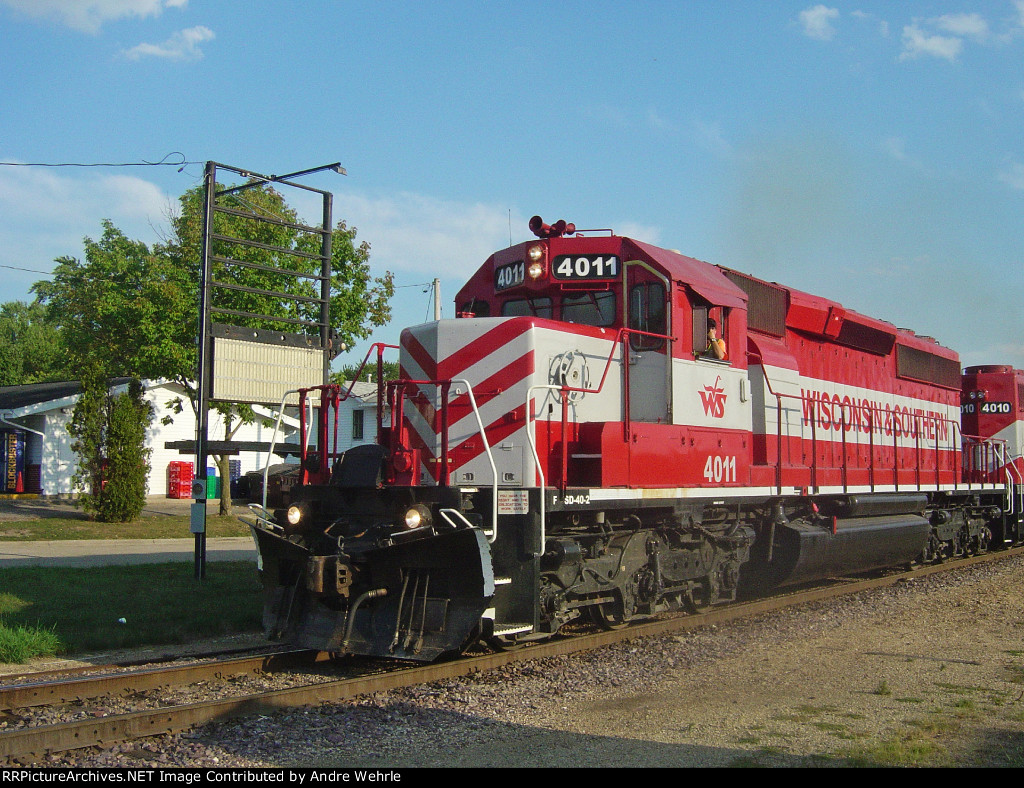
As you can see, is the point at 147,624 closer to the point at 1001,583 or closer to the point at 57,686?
the point at 57,686

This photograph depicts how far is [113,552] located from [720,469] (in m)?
11.8

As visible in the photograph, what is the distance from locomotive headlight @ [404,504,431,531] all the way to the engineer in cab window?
139 inches

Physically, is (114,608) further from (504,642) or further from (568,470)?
(568,470)

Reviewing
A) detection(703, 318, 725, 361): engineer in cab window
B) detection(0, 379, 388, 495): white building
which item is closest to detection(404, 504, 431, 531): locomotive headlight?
detection(703, 318, 725, 361): engineer in cab window

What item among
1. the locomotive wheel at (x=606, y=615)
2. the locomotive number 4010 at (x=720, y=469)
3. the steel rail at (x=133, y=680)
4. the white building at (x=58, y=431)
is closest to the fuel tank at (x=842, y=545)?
the locomotive number 4010 at (x=720, y=469)

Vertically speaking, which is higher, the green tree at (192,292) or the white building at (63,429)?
the green tree at (192,292)

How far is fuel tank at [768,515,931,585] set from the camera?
10625mm

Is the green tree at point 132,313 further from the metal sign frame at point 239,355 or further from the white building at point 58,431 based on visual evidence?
the metal sign frame at point 239,355

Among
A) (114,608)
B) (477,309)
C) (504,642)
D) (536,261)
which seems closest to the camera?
(504,642)

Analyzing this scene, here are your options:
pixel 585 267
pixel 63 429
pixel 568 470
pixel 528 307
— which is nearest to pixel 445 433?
pixel 568 470

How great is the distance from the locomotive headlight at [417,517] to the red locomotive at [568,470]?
0.04 feet

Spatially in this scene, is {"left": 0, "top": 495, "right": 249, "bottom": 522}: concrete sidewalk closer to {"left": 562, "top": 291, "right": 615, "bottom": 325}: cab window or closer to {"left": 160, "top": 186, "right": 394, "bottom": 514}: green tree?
{"left": 160, "top": 186, "right": 394, "bottom": 514}: green tree

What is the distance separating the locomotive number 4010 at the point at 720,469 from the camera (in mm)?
8906

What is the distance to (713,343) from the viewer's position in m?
8.95
